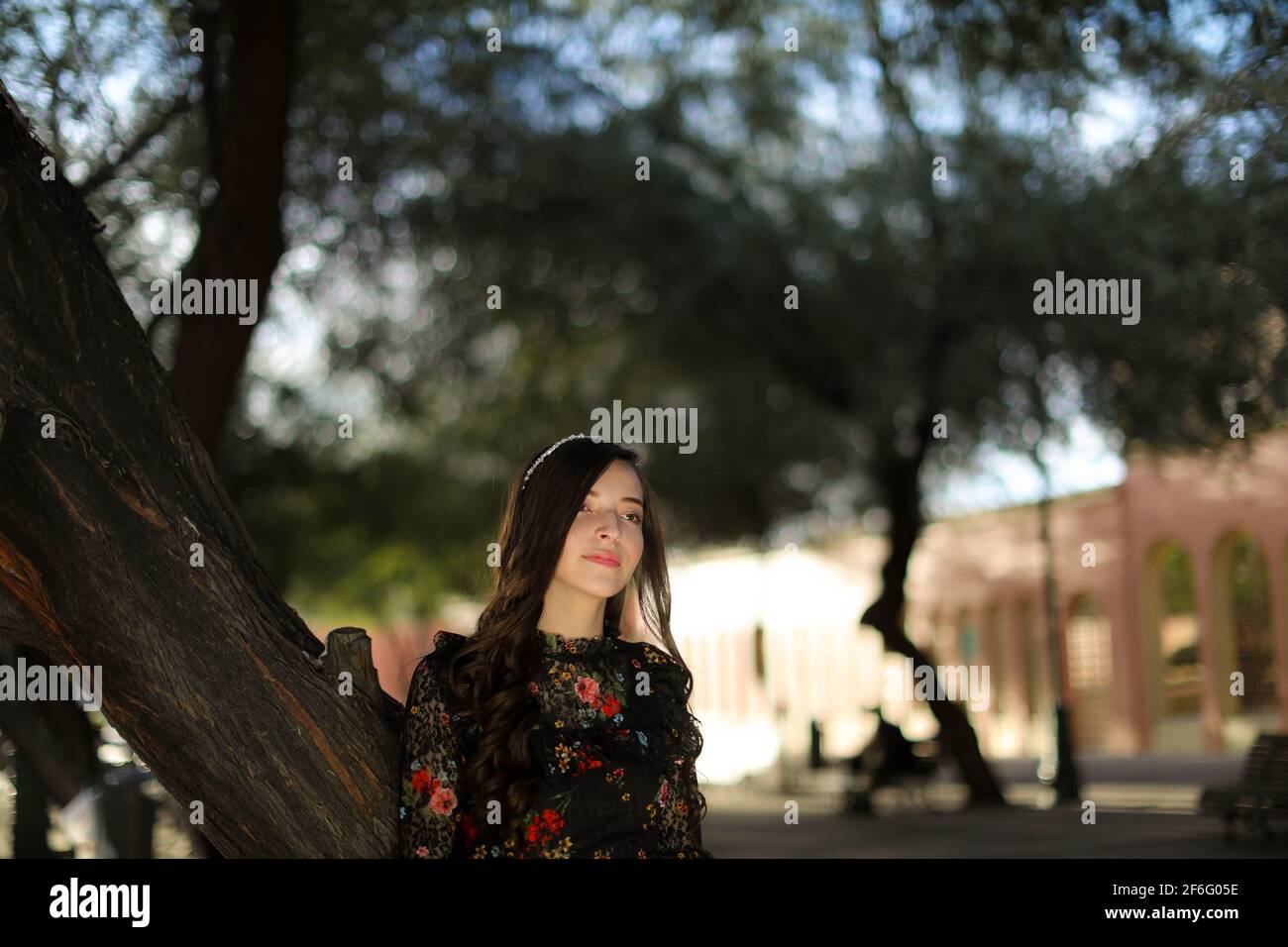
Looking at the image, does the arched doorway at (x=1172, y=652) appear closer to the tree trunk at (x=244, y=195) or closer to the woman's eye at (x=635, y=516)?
the tree trunk at (x=244, y=195)

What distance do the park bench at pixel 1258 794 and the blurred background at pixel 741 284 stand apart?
35 centimetres

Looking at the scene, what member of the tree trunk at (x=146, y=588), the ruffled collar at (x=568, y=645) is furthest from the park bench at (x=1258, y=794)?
the tree trunk at (x=146, y=588)

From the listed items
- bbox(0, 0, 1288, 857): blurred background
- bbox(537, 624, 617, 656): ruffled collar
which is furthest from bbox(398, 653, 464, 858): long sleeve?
bbox(0, 0, 1288, 857): blurred background

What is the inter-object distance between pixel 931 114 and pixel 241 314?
9935mm

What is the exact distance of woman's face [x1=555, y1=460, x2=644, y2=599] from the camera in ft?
12.5

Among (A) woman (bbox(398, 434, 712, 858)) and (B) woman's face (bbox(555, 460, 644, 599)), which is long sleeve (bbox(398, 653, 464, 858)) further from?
(B) woman's face (bbox(555, 460, 644, 599))

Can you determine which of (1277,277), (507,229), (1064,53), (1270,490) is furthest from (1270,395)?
(1270,490)

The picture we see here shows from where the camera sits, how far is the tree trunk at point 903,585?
19.4 metres

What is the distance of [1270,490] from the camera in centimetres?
2762

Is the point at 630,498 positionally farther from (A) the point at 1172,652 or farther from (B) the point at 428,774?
(A) the point at 1172,652

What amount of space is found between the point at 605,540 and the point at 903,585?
16.2 metres

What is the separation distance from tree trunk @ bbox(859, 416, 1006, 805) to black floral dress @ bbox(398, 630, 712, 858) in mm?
15727

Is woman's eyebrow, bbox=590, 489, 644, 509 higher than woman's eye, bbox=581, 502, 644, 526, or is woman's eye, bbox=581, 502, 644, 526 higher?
woman's eyebrow, bbox=590, 489, 644, 509
